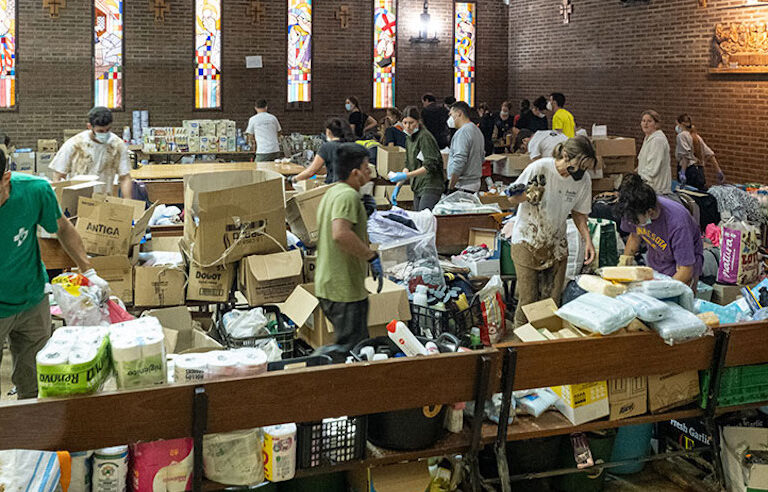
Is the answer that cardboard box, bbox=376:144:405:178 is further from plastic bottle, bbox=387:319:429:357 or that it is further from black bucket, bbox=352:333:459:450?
black bucket, bbox=352:333:459:450

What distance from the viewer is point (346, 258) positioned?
4418 millimetres

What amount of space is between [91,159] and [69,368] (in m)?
4.81

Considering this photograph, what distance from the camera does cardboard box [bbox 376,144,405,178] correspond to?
9641 millimetres

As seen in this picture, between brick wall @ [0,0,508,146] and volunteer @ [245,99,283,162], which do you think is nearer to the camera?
volunteer @ [245,99,283,162]

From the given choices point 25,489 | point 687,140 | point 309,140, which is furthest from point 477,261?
point 309,140

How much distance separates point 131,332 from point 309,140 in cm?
1293

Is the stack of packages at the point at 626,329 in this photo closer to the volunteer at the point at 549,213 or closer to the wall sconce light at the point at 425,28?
the volunteer at the point at 549,213

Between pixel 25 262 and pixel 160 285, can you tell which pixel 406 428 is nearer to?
pixel 25 262

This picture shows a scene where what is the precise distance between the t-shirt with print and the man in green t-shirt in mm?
1302

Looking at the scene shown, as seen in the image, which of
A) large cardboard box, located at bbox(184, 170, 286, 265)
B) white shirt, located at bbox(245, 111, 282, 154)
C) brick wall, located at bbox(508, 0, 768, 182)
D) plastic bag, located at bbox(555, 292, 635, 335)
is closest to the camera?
plastic bag, located at bbox(555, 292, 635, 335)

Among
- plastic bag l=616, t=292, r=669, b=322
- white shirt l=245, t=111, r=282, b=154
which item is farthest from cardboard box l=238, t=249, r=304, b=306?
white shirt l=245, t=111, r=282, b=154

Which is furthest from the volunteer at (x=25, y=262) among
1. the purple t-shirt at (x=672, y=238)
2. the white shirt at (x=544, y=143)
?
the white shirt at (x=544, y=143)

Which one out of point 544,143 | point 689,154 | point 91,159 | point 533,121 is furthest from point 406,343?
point 533,121

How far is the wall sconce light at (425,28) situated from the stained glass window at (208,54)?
3994 millimetres
